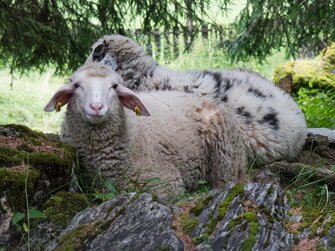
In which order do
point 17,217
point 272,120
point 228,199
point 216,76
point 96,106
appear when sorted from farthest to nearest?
point 216,76 < point 272,120 < point 96,106 < point 17,217 < point 228,199

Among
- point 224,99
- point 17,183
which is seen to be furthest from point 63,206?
point 224,99

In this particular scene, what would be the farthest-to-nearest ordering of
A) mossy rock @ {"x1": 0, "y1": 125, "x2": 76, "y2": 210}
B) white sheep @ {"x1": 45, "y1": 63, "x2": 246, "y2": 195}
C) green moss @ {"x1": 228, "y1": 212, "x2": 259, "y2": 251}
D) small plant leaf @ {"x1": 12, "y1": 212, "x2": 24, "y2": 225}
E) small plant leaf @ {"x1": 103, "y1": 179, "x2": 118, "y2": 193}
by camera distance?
white sheep @ {"x1": 45, "y1": 63, "x2": 246, "y2": 195} → small plant leaf @ {"x1": 103, "y1": 179, "x2": 118, "y2": 193} → mossy rock @ {"x1": 0, "y1": 125, "x2": 76, "y2": 210} → small plant leaf @ {"x1": 12, "y1": 212, "x2": 24, "y2": 225} → green moss @ {"x1": 228, "y1": 212, "x2": 259, "y2": 251}

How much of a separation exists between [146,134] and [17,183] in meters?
1.56

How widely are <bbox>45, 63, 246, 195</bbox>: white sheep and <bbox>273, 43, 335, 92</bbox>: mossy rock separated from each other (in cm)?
623

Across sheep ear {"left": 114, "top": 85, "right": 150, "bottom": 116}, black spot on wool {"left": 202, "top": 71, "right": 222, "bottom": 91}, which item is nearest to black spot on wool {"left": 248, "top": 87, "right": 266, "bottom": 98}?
black spot on wool {"left": 202, "top": 71, "right": 222, "bottom": 91}

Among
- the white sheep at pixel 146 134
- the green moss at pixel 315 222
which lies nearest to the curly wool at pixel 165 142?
the white sheep at pixel 146 134

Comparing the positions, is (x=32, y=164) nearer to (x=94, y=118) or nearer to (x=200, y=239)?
(x=94, y=118)

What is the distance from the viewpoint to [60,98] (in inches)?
203

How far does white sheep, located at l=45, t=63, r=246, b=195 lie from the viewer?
505 centimetres

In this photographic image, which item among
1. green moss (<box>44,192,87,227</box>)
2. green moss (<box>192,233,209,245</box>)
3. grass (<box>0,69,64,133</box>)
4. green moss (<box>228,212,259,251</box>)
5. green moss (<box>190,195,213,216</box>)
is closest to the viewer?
green moss (<box>228,212,259,251</box>)

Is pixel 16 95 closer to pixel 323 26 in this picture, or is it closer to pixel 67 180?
pixel 323 26

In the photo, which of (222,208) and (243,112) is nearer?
(222,208)

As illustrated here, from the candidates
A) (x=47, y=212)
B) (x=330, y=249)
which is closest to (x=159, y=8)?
(x=47, y=212)

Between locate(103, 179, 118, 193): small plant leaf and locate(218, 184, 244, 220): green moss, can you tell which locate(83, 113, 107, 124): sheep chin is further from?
locate(218, 184, 244, 220): green moss
